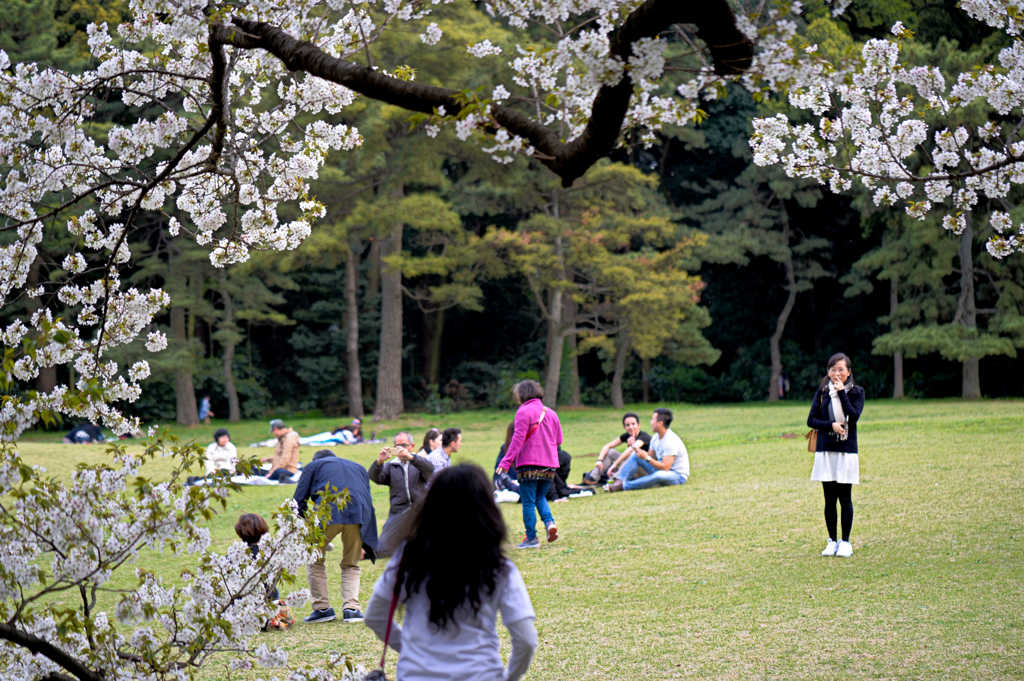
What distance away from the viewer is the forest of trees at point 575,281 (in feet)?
94.4

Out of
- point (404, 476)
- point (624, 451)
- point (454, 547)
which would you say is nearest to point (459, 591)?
point (454, 547)

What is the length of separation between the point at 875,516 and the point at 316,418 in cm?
2942

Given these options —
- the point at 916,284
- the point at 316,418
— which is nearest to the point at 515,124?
the point at 916,284

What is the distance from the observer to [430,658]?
3.00 meters

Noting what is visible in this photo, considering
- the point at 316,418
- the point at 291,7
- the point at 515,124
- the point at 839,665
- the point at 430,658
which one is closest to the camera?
the point at 430,658

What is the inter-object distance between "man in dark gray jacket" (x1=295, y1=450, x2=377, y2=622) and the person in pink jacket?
1832 mm

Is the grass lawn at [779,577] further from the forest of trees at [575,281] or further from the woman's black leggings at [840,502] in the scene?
the forest of trees at [575,281]

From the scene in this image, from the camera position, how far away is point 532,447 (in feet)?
30.4

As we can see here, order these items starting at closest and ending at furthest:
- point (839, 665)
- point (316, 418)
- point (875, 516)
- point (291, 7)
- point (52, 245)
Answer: point (291, 7)
point (839, 665)
point (875, 516)
point (52, 245)
point (316, 418)

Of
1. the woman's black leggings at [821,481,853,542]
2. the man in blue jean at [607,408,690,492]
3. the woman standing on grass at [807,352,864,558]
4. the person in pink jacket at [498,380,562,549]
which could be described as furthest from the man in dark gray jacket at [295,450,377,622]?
the man in blue jean at [607,408,690,492]

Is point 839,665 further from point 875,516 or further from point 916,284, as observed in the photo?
point 916,284

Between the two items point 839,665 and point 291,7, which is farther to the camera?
point 839,665

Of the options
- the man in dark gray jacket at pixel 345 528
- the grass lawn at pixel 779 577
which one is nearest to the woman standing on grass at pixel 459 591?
the grass lawn at pixel 779 577

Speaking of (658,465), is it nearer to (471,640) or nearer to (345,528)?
(345,528)
